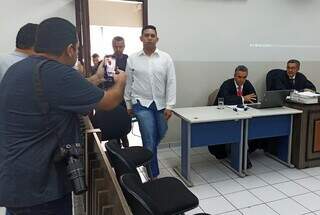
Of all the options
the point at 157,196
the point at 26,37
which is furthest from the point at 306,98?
the point at 26,37

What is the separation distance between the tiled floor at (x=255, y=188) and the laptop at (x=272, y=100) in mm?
713

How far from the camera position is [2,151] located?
1213mm

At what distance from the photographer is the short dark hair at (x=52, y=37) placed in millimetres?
1203

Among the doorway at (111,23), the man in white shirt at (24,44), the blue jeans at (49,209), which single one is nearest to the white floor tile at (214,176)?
the doorway at (111,23)

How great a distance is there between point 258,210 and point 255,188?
0.43 m

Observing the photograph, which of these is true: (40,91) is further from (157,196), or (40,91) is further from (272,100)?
(272,100)

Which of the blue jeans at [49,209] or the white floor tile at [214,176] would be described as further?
the white floor tile at [214,176]

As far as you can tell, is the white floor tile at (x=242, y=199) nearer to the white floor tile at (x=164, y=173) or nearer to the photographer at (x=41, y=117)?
the white floor tile at (x=164, y=173)

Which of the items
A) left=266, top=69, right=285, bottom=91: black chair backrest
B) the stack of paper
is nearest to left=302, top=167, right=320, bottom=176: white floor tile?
the stack of paper

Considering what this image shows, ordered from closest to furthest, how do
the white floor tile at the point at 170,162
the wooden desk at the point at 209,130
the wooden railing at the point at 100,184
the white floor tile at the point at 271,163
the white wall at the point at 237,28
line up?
the wooden railing at the point at 100,184 → the wooden desk at the point at 209,130 → the white floor tile at the point at 271,163 → the white floor tile at the point at 170,162 → the white wall at the point at 237,28

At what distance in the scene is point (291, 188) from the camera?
9.57 feet

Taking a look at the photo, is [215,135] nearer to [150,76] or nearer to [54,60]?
[150,76]

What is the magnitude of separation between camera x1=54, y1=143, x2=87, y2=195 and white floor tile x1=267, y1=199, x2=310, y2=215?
74.8 inches

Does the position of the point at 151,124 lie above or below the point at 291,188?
above
